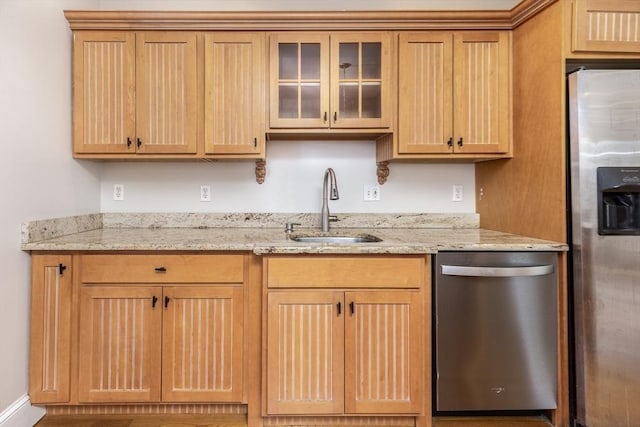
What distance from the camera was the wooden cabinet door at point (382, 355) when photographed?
1754 mm

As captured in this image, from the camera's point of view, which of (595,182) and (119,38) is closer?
(595,182)

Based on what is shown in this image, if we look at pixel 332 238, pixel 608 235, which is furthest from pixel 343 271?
pixel 608 235

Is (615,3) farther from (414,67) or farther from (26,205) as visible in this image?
(26,205)

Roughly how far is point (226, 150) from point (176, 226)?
2.29 ft

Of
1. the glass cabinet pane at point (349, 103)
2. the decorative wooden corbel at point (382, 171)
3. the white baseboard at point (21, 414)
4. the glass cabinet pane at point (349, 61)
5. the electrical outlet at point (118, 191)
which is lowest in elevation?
the white baseboard at point (21, 414)

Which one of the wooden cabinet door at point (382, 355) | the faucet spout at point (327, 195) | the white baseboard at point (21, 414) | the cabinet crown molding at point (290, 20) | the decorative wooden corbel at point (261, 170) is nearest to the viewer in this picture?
the white baseboard at point (21, 414)

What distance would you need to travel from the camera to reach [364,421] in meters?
1.83

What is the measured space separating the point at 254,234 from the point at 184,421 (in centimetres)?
102

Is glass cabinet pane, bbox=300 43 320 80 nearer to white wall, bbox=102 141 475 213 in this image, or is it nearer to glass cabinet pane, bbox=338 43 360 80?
glass cabinet pane, bbox=338 43 360 80

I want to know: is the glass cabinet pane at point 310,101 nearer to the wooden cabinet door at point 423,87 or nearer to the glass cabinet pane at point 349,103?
the glass cabinet pane at point 349,103

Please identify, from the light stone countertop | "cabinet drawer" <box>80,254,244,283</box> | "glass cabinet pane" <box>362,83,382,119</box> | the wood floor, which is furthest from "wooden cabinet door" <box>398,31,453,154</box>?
the wood floor

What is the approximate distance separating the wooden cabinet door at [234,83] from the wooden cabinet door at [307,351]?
39.2 inches

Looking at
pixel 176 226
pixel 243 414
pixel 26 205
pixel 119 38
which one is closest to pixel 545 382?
pixel 243 414

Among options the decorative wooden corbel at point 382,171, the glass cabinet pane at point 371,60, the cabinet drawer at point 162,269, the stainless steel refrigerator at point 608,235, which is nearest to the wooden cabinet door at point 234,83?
the glass cabinet pane at point 371,60
